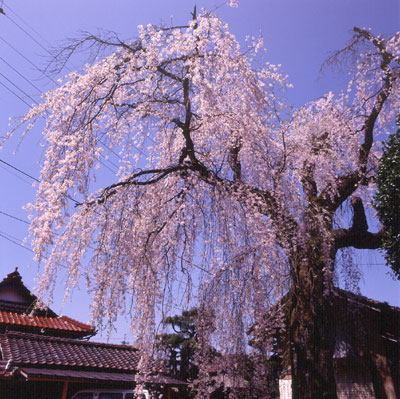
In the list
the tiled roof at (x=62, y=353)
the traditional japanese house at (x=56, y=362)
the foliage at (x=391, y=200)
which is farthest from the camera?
the tiled roof at (x=62, y=353)

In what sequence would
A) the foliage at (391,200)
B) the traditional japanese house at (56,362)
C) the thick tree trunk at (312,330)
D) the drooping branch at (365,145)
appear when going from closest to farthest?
the thick tree trunk at (312,330) → the foliage at (391,200) → the drooping branch at (365,145) → the traditional japanese house at (56,362)

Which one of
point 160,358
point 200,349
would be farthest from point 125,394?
point 200,349

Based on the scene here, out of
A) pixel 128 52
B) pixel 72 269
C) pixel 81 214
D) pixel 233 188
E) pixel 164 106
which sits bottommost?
pixel 72 269

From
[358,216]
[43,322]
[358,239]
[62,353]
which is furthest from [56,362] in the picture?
[358,216]

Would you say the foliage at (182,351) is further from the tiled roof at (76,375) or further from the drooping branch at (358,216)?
the drooping branch at (358,216)

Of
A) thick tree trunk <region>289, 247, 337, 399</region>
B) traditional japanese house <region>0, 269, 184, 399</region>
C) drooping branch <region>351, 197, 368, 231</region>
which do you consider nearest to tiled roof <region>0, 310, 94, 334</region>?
traditional japanese house <region>0, 269, 184, 399</region>

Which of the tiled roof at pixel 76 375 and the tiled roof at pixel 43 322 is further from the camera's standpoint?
the tiled roof at pixel 43 322

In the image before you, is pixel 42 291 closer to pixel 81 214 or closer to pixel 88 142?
pixel 81 214

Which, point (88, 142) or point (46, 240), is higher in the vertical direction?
point (88, 142)

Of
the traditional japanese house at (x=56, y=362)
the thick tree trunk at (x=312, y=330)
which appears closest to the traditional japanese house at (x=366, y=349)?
the thick tree trunk at (x=312, y=330)

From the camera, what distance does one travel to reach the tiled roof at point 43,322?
12138 mm

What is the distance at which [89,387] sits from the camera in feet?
32.3

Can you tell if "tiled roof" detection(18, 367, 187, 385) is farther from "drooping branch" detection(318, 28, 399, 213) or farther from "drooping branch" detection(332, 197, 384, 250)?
"drooping branch" detection(318, 28, 399, 213)

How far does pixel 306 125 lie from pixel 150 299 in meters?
4.68
